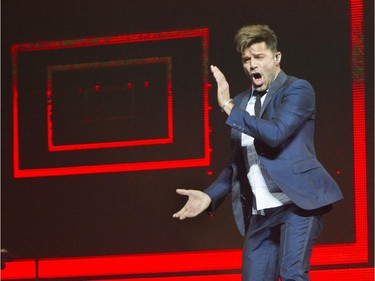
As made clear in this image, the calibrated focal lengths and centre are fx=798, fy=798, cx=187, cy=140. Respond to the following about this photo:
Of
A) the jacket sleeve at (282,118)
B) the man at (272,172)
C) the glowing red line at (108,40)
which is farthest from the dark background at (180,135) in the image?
the jacket sleeve at (282,118)

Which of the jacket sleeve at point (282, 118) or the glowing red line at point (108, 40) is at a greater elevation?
the glowing red line at point (108, 40)

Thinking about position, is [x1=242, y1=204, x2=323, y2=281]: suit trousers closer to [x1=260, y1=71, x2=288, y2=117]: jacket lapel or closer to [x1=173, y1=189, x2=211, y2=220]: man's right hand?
[x1=173, y1=189, x2=211, y2=220]: man's right hand

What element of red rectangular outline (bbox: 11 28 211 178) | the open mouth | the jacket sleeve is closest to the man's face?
the open mouth

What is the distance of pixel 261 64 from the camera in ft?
8.77

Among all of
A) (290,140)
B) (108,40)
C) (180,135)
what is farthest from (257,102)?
(108,40)

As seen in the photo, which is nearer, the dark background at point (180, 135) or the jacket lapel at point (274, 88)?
the jacket lapel at point (274, 88)

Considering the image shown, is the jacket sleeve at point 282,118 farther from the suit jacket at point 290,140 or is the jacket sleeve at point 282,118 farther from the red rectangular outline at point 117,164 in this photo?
the red rectangular outline at point 117,164

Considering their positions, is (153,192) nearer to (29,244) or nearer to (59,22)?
(29,244)

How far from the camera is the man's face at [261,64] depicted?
2.67 meters

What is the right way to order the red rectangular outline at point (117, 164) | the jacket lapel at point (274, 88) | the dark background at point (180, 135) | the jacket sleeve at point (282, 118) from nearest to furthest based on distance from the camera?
1. the jacket sleeve at point (282, 118)
2. the jacket lapel at point (274, 88)
3. the dark background at point (180, 135)
4. the red rectangular outline at point (117, 164)

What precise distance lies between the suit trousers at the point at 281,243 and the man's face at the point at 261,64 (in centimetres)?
43

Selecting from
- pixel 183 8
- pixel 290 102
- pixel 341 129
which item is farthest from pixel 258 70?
pixel 183 8

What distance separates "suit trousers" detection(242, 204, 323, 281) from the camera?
2488 mm

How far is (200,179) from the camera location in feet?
12.6
